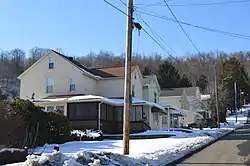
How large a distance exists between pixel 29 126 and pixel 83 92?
21027 millimetres

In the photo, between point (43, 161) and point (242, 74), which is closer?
point (43, 161)

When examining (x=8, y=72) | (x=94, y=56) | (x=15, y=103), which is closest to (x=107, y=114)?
(x=15, y=103)

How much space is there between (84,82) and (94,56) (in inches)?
1369

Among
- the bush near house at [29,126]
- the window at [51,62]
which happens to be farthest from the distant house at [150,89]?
the bush near house at [29,126]

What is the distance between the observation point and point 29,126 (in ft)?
72.2

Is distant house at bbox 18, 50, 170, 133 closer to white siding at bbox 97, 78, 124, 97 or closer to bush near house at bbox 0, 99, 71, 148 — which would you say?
white siding at bbox 97, 78, 124, 97

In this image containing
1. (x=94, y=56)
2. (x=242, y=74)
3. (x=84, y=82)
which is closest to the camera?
(x=84, y=82)

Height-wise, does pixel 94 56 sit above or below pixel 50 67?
above

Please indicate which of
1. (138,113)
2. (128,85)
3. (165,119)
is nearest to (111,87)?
(138,113)

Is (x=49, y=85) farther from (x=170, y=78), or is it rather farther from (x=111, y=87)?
(x=170, y=78)

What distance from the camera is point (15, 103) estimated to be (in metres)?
22.3

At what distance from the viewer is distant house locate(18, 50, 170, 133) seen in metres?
37.7

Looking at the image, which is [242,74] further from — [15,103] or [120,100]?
[15,103]

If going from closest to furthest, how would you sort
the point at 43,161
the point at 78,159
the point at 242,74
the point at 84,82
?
the point at 43,161 → the point at 78,159 → the point at 84,82 → the point at 242,74
